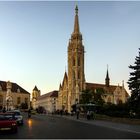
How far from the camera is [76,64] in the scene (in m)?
122

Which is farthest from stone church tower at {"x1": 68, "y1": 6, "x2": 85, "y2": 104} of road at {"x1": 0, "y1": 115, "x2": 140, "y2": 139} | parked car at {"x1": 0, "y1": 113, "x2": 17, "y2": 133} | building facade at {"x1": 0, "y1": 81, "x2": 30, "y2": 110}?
parked car at {"x1": 0, "y1": 113, "x2": 17, "y2": 133}

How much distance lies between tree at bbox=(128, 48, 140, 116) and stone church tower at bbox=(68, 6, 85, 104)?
246 ft

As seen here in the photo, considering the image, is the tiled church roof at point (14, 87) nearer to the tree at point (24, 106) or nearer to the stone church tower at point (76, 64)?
the tree at point (24, 106)

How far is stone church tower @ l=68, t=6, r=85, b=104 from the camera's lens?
121 m

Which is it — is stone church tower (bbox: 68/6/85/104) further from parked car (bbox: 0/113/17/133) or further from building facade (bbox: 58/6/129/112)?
parked car (bbox: 0/113/17/133)

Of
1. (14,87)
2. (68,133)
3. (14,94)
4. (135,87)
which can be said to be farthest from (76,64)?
(68,133)

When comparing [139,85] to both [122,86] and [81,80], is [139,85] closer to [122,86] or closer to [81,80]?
[81,80]

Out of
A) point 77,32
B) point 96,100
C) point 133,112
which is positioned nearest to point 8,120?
point 133,112

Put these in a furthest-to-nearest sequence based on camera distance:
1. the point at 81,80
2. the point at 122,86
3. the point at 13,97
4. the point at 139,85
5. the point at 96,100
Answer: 1. the point at 122,86
2. the point at 13,97
3. the point at 81,80
4. the point at 96,100
5. the point at 139,85

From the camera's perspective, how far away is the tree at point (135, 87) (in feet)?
137

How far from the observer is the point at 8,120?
74.6 ft

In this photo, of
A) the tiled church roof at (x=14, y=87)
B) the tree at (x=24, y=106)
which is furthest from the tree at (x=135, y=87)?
the tiled church roof at (x=14, y=87)

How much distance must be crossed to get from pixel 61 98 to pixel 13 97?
19.4 metres

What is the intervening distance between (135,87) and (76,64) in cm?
7908
